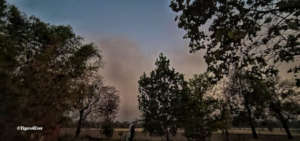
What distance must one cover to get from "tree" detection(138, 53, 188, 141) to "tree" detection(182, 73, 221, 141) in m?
1.79

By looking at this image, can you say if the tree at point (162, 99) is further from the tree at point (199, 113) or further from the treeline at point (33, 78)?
the treeline at point (33, 78)

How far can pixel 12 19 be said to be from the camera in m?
17.4

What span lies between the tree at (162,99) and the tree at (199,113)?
179 cm

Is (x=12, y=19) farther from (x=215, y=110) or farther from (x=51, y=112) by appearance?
(x=215, y=110)

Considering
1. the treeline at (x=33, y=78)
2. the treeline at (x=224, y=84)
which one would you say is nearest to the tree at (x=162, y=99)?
the treeline at (x=224, y=84)

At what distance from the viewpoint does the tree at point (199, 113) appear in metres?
21.3

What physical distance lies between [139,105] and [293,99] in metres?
28.6

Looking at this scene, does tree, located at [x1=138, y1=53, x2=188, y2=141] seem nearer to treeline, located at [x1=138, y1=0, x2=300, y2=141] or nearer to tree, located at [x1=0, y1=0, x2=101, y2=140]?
treeline, located at [x1=138, y1=0, x2=300, y2=141]

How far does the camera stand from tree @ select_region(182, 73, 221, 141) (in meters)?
21.3

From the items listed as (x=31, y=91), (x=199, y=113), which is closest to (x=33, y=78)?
(x=31, y=91)

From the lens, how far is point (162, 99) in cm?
2828

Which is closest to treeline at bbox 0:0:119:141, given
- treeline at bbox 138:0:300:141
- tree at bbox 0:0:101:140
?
tree at bbox 0:0:101:140

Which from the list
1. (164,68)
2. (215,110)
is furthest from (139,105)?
(215,110)

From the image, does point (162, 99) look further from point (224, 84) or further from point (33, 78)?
point (33, 78)
